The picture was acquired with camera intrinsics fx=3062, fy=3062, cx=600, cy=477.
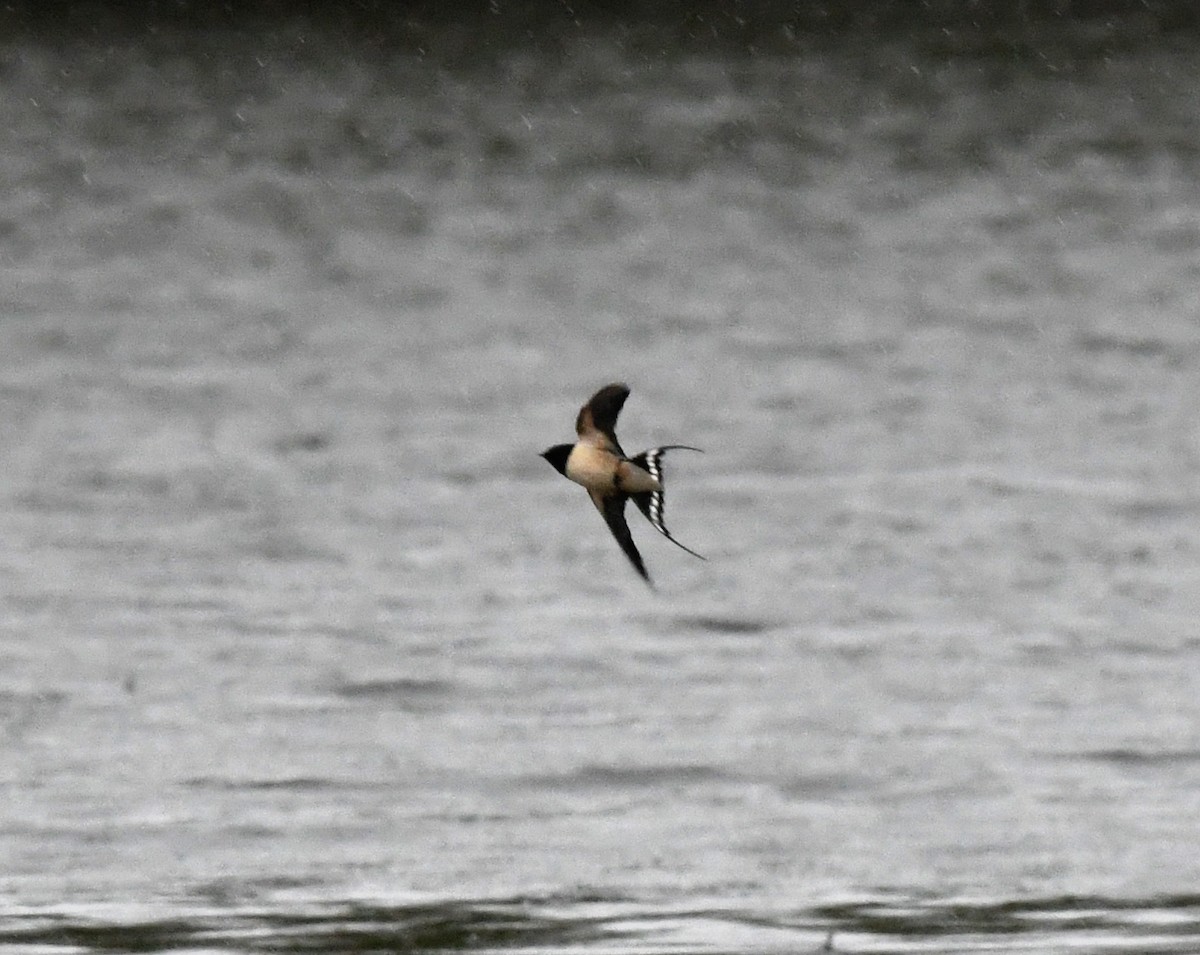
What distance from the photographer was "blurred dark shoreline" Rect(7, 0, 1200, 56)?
44.6 m

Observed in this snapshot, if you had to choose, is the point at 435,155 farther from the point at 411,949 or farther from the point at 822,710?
the point at 411,949

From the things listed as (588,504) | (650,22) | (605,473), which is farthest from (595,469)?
(650,22)

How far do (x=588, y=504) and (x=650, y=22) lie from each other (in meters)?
19.2

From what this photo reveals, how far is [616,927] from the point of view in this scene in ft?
54.5

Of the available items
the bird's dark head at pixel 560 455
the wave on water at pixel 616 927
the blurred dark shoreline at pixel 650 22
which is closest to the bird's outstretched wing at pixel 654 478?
the bird's dark head at pixel 560 455

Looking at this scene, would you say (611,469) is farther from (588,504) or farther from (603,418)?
(588,504)

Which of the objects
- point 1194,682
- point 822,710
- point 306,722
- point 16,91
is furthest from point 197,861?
point 16,91

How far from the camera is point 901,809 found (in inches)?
786

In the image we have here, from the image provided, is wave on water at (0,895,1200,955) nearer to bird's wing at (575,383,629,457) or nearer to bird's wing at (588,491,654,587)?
bird's wing at (575,383,629,457)

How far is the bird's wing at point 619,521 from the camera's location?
8125mm

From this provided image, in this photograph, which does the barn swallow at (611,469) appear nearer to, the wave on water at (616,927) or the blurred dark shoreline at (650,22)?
the wave on water at (616,927)

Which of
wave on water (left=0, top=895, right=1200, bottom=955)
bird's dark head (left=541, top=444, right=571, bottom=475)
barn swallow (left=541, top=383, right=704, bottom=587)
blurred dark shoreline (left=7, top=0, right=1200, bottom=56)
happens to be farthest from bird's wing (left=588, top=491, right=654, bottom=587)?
blurred dark shoreline (left=7, top=0, right=1200, bottom=56)

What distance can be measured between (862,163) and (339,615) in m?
16.3

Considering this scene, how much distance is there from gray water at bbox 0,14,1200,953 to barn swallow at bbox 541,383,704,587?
7.82 m
